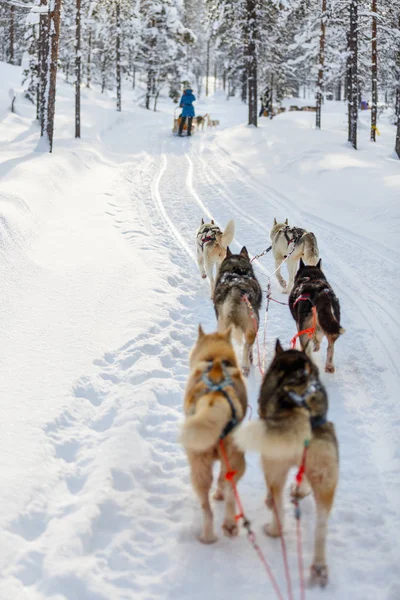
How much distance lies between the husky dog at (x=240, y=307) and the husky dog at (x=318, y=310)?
1.60 feet

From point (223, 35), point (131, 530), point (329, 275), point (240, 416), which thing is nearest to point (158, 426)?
point (131, 530)

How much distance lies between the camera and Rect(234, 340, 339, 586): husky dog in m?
2.93

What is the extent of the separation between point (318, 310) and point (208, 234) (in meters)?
Answer: 3.24

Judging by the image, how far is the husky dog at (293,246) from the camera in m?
8.07

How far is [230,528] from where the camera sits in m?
3.57

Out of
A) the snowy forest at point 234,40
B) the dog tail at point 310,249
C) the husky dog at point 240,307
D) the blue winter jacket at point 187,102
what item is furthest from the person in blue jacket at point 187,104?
the husky dog at point 240,307

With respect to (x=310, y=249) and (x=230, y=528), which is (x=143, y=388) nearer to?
(x=230, y=528)

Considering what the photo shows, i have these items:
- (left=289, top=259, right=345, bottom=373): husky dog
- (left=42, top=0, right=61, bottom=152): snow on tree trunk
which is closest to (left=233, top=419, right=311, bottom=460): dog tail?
(left=289, top=259, right=345, bottom=373): husky dog

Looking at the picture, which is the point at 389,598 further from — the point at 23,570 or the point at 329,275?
the point at 329,275

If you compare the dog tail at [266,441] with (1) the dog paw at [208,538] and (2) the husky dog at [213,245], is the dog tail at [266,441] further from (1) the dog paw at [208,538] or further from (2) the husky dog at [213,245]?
(2) the husky dog at [213,245]

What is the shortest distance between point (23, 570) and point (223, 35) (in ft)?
96.8

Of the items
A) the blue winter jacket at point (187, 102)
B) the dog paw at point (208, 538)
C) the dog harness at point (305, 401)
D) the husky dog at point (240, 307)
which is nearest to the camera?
the dog harness at point (305, 401)

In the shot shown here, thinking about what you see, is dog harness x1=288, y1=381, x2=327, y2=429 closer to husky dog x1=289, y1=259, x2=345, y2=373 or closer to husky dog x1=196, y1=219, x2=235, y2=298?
husky dog x1=289, y1=259, x2=345, y2=373

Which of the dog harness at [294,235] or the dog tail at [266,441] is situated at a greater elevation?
the dog harness at [294,235]
